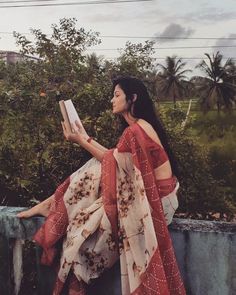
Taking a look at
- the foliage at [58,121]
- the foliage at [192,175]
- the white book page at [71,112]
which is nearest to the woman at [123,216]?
the white book page at [71,112]

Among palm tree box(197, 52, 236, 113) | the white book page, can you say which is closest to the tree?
the white book page

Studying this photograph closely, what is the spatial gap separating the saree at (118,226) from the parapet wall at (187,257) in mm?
96

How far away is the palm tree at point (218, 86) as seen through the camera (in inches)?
1518

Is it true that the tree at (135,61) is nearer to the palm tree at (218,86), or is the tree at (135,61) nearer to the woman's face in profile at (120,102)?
the woman's face in profile at (120,102)

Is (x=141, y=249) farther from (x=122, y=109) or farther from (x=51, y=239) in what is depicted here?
(x=122, y=109)

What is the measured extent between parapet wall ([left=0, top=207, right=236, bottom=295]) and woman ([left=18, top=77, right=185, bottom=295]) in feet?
0.28

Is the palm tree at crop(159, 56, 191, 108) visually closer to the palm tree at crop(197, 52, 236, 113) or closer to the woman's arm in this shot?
the palm tree at crop(197, 52, 236, 113)

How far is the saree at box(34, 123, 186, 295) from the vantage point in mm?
2107

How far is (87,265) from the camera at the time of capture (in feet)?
7.29

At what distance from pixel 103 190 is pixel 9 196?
165 cm

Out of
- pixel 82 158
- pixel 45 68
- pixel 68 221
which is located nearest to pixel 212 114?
pixel 45 68

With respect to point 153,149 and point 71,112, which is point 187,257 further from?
point 71,112

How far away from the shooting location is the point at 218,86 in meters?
38.9

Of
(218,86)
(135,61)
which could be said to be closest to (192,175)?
(135,61)
